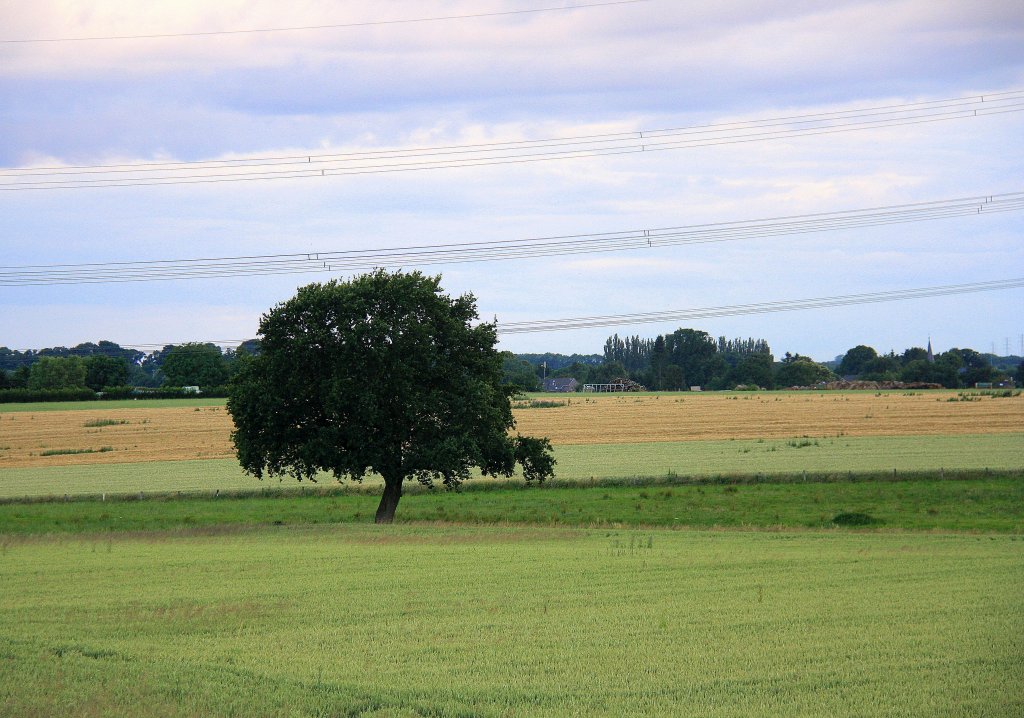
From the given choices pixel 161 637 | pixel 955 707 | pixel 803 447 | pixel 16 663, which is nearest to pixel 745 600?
pixel 955 707

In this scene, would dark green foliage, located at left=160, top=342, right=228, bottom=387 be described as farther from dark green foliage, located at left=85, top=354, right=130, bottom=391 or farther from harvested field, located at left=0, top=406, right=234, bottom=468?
harvested field, located at left=0, top=406, right=234, bottom=468

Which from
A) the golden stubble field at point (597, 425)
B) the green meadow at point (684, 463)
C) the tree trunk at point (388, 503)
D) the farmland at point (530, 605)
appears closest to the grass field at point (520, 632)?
the farmland at point (530, 605)

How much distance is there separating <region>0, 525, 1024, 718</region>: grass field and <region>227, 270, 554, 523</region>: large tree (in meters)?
10.9

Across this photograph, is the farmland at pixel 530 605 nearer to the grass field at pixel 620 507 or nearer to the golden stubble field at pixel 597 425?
the grass field at pixel 620 507

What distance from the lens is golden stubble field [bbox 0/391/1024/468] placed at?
8594 cm

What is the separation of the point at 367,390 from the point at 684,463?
34223mm

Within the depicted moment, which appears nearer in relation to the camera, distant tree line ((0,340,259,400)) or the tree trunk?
the tree trunk

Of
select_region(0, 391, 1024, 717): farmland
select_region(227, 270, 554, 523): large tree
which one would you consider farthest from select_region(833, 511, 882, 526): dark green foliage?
select_region(227, 270, 554, 523): large tree

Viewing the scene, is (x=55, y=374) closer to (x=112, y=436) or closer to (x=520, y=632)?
(x=112, y=436)

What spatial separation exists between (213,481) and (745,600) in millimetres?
48294

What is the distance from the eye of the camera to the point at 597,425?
108 meters

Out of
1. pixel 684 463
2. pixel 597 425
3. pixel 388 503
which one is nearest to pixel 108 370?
pixel 597 425

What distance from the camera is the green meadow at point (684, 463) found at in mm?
60250

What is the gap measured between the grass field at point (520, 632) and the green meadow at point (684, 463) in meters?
32.2
